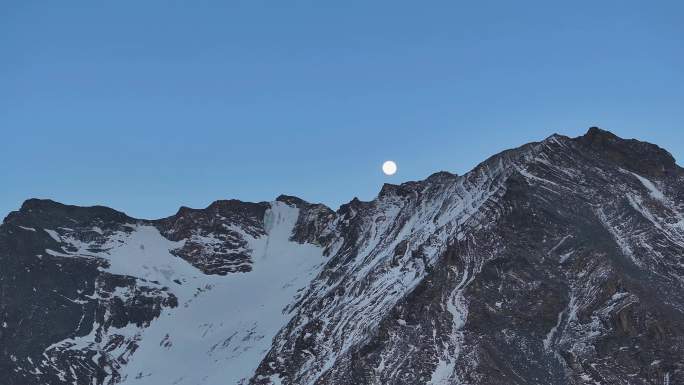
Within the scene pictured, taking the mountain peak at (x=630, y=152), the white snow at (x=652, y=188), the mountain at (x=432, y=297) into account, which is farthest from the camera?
the mountain peak at (x=630, y=152)

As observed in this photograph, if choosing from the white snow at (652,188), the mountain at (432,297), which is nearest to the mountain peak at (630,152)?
the mountain at (432,297)

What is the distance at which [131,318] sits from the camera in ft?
600

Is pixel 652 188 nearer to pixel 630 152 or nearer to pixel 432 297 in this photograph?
pixel 630 152

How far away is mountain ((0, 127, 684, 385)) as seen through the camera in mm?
115875

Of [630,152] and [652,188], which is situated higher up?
[630,152]

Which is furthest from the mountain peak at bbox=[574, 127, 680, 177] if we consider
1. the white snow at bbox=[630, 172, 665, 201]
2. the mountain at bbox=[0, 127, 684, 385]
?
the white snow at bbox=[630, 172, 665, 201]

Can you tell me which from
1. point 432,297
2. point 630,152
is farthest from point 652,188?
point 432,297

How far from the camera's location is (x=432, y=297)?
12781cm

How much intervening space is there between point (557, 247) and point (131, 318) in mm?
88564

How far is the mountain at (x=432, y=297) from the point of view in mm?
115875

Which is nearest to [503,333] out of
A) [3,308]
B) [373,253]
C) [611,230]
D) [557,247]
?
[557,247]

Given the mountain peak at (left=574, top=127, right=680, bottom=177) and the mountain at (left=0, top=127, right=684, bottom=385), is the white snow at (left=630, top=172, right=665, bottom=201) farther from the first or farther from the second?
the mountain peak at (left=574, top=127, right=680, bottom=177)

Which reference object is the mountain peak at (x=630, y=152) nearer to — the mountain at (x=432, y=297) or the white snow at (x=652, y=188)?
the mountain at (x=432, y=297)

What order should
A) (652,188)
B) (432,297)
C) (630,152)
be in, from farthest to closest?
(630,152) < (652,188) < (432,297)
